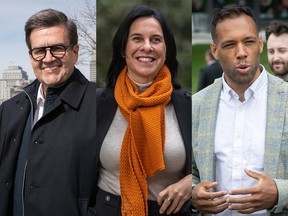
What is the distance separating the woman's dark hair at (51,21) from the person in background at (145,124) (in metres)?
0.54

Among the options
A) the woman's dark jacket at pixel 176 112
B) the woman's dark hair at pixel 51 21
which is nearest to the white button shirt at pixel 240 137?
the woman's dark jacket at pixel 176 112

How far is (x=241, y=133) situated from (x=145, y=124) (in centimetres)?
43

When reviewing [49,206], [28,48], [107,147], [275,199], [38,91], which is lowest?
[49,206]

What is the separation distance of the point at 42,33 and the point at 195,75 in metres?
0.91

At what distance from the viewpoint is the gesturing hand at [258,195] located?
2137mm

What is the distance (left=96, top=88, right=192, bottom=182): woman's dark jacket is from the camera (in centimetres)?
225

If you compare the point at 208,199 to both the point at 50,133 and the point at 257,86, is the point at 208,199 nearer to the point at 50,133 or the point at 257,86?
the point at 257,86

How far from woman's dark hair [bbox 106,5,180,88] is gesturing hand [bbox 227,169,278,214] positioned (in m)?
0.55

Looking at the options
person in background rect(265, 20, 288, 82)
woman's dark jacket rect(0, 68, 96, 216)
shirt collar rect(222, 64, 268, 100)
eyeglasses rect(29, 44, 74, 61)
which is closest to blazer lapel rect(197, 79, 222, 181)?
shirt collar rect(222, 64, 268, 100)

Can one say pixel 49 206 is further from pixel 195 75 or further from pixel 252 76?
pixel 252 76

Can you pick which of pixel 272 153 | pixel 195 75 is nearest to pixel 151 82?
pixel 195 75

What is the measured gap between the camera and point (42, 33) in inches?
107

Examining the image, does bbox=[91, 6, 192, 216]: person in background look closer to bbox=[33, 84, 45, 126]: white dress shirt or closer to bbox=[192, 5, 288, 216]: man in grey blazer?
bbox=[192, 5, 288, 216]: man in grey blazer

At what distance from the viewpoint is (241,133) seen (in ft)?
7.27
